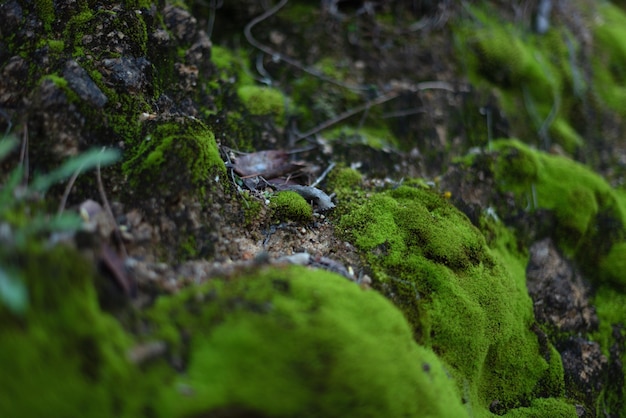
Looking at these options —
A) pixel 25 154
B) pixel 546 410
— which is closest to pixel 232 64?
pixel 25 154

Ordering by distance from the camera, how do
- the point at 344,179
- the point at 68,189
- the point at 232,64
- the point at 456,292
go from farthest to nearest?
the point at 232,64
the point at 344,179
the point at 456,292
the point at 68,189

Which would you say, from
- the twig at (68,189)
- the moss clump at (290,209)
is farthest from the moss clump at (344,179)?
the twig at (68,189)

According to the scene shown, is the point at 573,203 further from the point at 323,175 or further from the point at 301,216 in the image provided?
the point at 301,216

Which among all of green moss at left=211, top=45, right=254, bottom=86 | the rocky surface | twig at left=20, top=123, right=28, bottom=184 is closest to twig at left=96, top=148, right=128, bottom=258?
the rocky surface

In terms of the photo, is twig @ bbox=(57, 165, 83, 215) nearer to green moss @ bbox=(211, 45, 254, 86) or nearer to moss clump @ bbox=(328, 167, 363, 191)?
moss clump @ bbox=(328, 167, 363, 191)

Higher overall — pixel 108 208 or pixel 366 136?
pixel 108 208

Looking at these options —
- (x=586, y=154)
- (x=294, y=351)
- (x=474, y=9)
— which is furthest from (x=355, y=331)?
(x=474, y=9)
